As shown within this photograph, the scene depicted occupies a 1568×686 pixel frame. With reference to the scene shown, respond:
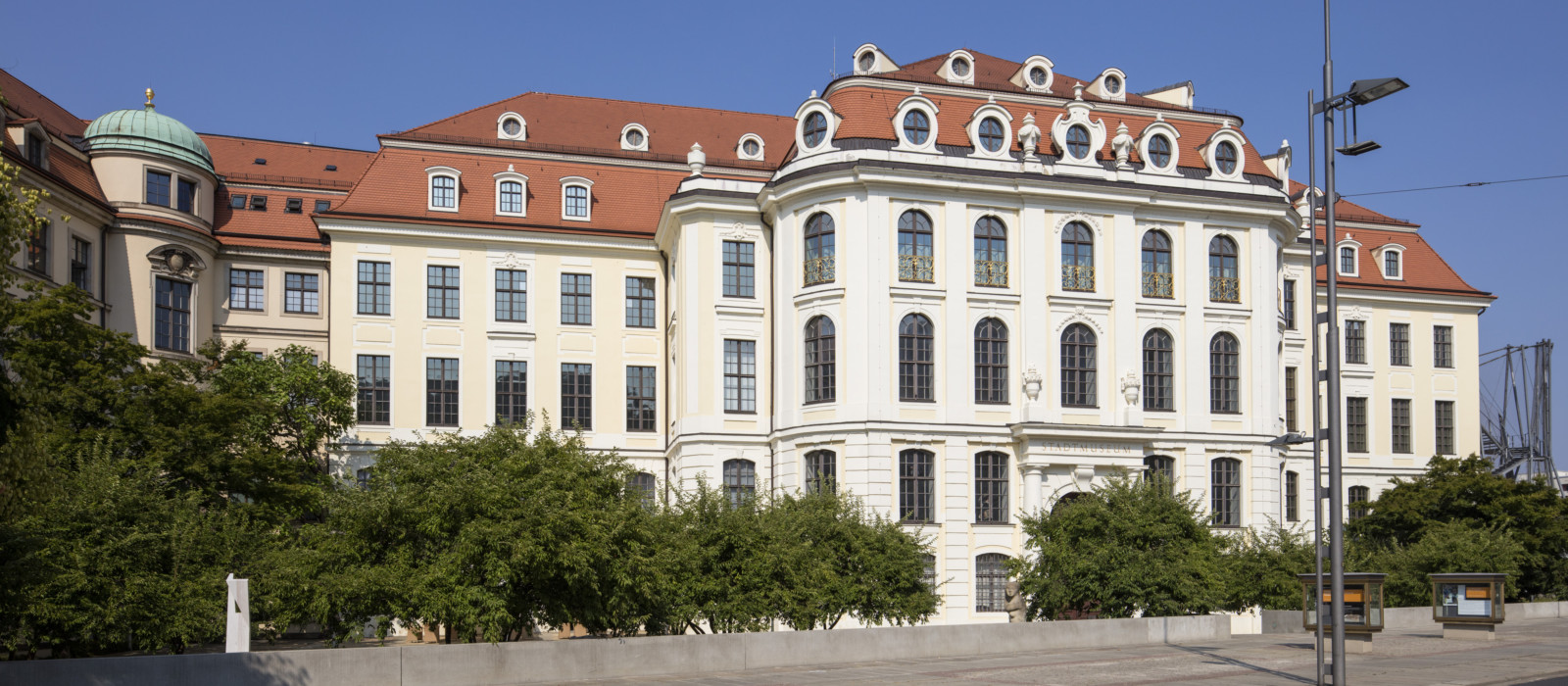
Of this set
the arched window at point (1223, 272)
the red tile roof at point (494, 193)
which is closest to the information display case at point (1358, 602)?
the arched window at point (1223, 272)

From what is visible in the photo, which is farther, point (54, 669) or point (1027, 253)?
point (1027, 253)

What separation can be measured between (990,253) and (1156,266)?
18.2ft

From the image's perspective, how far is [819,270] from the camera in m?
42.7

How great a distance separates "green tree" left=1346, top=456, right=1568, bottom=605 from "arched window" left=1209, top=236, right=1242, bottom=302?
28.4 feet

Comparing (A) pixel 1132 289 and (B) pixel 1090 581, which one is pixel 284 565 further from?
(A) pixel 1132 289

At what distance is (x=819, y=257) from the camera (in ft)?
140

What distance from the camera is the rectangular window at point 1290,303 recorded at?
53.2m

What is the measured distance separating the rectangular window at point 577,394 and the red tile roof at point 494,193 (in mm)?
4581

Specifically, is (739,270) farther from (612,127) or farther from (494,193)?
(612,127)

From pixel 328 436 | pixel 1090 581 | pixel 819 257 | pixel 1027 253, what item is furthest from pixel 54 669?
pixel 1027 253

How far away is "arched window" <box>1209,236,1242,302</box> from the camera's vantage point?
45.4 metres

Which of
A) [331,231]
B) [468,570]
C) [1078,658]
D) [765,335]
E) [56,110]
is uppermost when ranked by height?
[56,110]

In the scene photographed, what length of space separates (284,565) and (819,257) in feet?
72.2

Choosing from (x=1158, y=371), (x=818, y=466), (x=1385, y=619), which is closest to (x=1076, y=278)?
(x=1158, y=371)
